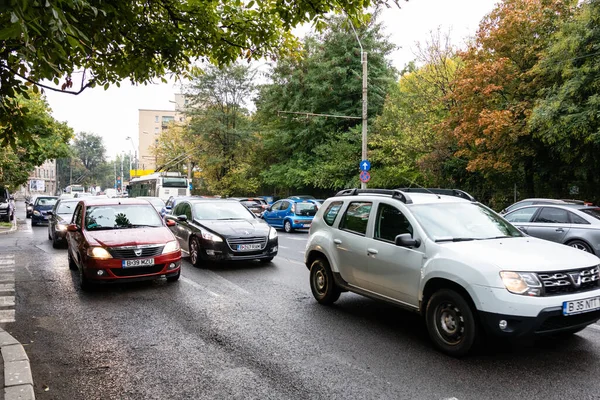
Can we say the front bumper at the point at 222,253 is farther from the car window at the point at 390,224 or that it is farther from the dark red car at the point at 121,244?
the car window at the point at 390,224

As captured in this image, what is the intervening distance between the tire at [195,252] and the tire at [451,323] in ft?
21.9

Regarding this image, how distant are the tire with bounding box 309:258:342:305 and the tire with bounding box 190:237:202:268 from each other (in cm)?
411

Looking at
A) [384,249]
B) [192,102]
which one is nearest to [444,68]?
[384,249]

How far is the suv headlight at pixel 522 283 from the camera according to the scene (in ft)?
13.8

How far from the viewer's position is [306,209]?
21.1 meters

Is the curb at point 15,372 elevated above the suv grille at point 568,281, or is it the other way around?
the suv grille at point 568,281

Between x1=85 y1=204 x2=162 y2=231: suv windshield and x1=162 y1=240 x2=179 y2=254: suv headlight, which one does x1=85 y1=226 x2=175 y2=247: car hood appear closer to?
x1=162 y1=240 x2=179 y2=254: suv headlight

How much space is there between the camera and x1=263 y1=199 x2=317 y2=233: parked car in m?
20.6

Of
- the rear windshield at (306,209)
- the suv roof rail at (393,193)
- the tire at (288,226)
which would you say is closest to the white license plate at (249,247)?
the suv roof rail at (393,193)

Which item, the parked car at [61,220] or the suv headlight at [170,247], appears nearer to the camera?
the suv headlight at [170,247]

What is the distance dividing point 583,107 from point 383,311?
1195cm

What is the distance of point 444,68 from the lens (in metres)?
24.4

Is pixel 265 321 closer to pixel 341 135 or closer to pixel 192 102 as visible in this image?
pixel 341 135

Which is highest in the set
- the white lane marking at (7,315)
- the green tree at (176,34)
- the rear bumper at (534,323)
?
the green tree at (176,34)
